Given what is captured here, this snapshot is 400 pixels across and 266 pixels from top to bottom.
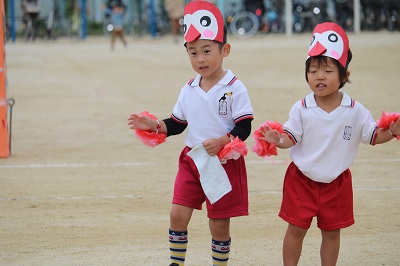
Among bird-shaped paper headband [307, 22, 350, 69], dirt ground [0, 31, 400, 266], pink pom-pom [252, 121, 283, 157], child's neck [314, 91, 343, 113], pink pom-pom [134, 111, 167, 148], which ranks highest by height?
bird-shaped paper headband [307, 22, 350, 69]

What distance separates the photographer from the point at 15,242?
23.2 ft

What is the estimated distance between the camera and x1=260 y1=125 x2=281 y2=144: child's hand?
5418 millimetres

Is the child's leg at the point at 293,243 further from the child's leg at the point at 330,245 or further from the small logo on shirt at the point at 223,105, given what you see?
the small logo on shirt at the point at 223,105

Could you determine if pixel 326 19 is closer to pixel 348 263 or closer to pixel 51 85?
pixel 51 85

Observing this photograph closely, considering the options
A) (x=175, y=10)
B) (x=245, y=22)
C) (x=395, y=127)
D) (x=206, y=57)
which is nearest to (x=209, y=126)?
(x=206, y=57)

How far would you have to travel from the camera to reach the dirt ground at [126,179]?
22.5 feet

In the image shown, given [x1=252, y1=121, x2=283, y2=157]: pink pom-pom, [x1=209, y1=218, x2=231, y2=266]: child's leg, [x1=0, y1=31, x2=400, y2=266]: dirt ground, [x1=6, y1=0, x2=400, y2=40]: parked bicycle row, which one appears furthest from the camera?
[x1=6, y1=0, x2=400, y2=40]: parked bicycle row

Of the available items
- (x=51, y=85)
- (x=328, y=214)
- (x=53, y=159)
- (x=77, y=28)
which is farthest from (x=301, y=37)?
(x=328, y=214)

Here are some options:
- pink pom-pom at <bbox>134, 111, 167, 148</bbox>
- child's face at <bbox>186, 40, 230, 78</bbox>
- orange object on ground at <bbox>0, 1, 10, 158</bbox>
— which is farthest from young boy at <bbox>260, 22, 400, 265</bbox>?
orange object on ground at <bbox>0, 1, 10, 158</bbox>

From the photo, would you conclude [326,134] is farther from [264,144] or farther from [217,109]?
[217,109]

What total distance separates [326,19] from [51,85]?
16.2m

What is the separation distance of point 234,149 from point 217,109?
33cm

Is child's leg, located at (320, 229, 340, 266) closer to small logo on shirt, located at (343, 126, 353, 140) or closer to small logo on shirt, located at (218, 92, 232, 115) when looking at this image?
small logo on shirt, located at (343, 126, 353, 140)

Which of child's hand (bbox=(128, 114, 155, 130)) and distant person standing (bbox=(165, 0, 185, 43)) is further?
distant person standing (bbox=(165, 0, 185, 43))
